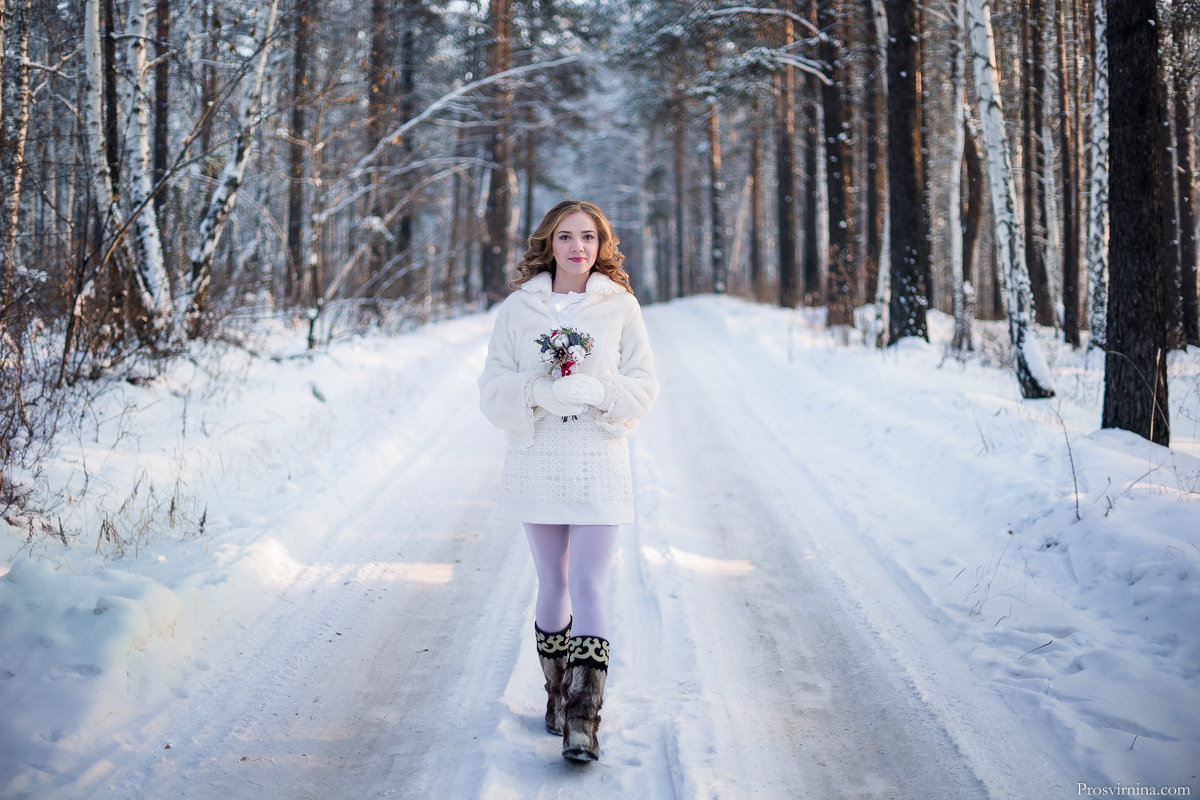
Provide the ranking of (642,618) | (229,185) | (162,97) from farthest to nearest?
(162,97) < (229,185) < (642,618)

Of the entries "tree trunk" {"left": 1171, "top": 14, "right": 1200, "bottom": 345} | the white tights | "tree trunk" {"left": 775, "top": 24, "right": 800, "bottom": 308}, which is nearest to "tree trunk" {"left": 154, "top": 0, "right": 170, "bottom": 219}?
the white tights

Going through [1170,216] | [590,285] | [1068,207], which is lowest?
[590,285]

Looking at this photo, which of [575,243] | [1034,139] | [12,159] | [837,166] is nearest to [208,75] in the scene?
[12,159]

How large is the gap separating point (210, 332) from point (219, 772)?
651 cm

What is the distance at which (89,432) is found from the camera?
5332mm

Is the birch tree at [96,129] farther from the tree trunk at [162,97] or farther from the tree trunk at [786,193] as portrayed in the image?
the tree trunk at [786,193]

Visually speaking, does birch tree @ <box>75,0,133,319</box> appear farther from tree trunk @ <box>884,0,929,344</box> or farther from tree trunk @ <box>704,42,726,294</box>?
tree trunk @ <box>704,42,726,294</box>

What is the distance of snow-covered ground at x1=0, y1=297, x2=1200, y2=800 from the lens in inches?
100

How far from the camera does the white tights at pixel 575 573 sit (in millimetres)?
2639

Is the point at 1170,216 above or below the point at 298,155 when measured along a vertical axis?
below

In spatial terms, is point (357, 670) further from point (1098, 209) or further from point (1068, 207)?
point (1068, 207)

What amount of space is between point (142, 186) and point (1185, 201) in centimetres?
1703

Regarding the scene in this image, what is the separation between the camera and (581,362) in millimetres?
2680

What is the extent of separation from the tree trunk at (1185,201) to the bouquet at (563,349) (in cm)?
1241
